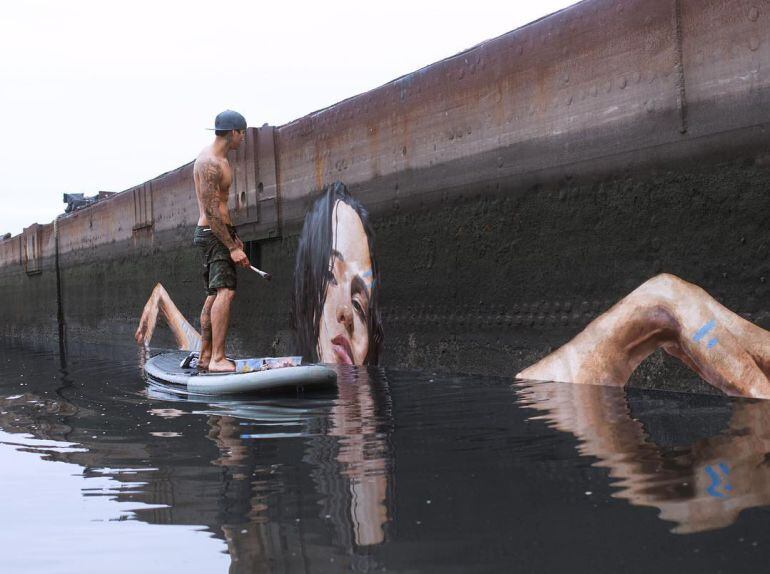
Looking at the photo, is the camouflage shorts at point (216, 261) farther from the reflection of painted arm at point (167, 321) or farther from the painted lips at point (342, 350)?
the reflection of painted arm at point (167, 321)

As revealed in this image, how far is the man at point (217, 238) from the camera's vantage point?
20.9 ft

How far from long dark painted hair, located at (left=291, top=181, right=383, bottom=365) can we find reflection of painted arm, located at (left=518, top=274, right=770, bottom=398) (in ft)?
8.96

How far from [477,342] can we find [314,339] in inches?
106

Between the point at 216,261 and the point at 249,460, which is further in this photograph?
the point at 216,261

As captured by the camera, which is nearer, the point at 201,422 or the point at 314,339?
the point at 201,422

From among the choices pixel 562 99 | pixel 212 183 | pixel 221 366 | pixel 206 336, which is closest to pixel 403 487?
pixel 562 99

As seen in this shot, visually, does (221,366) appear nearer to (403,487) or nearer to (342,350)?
(342,350)

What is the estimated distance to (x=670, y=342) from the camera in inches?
190

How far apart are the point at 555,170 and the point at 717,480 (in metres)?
3.36

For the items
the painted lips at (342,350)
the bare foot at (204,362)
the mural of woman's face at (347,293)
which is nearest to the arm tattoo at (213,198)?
the bare foot at (204,362)

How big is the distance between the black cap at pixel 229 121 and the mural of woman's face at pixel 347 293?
170cm

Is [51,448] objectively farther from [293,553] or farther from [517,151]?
[517,151]

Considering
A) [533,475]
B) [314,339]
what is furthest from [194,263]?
[533,475]

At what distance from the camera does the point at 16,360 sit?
11672 mm
